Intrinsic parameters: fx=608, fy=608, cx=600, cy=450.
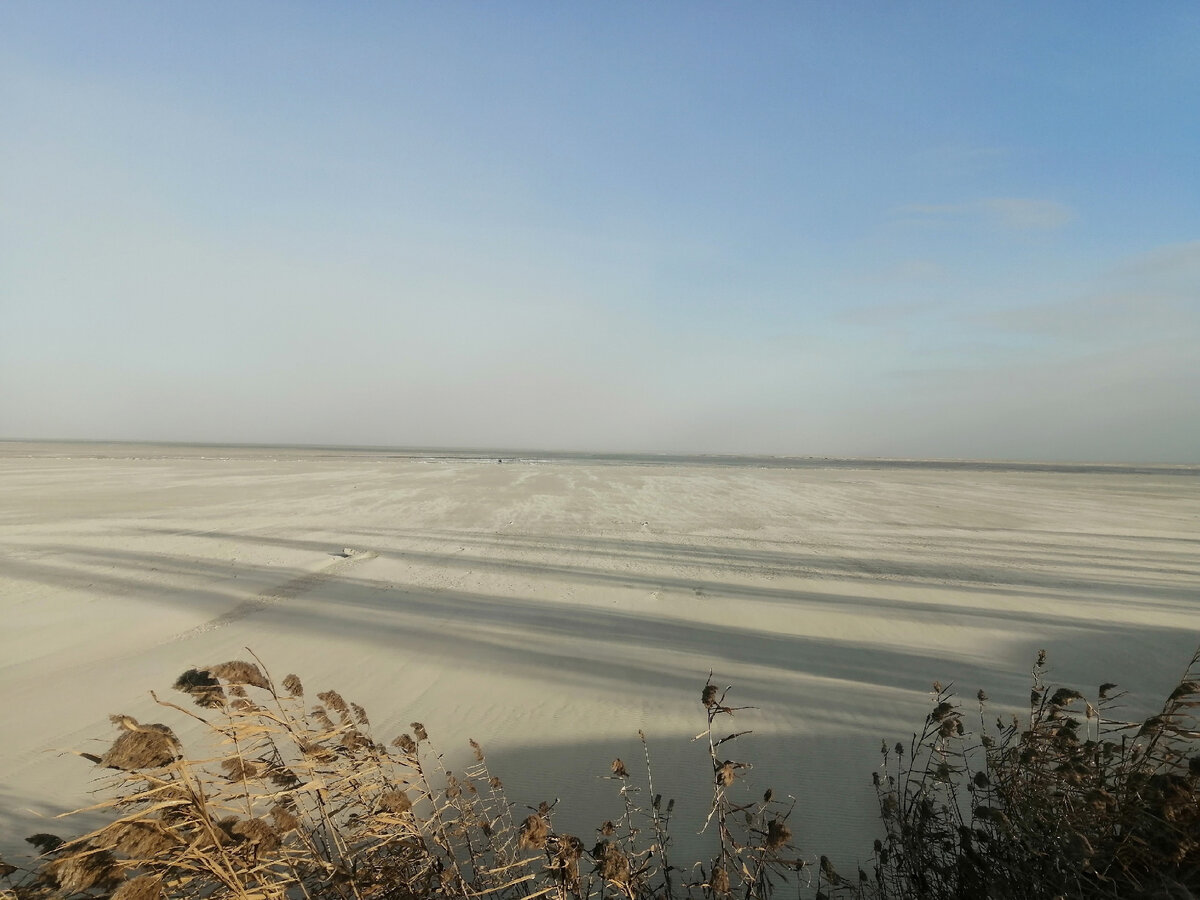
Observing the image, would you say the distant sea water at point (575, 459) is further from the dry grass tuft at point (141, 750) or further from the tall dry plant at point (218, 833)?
the dry grass tuft at point (141, 750)

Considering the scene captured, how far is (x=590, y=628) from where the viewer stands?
8789 mm

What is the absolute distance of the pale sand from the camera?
540cm

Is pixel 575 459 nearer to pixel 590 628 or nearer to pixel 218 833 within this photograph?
pixel 590 628

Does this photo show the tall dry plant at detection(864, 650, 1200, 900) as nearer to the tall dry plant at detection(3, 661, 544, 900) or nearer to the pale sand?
the pale sand

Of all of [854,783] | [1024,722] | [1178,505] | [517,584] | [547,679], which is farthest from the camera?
[1178,505]

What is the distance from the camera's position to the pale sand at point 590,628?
540 centimetres

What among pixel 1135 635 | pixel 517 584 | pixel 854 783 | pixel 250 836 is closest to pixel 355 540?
pixel 517 584

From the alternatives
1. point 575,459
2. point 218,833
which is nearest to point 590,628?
point 218,833

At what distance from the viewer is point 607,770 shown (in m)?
5.15

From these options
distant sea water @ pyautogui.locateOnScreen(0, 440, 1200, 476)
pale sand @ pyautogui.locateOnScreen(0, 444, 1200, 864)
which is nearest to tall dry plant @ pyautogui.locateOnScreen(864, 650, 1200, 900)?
pale sand @ pyautogui.locateOnScreen(0, 444, 1200, 864)

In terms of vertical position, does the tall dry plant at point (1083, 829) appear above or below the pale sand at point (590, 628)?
A: above

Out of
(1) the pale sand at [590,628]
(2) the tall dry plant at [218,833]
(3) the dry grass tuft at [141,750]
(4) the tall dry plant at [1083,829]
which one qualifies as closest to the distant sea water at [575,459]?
(1) the pale sand at [590,628]

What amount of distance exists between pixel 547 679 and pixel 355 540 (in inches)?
384

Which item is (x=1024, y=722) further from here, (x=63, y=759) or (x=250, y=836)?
(x=63, y=759)
